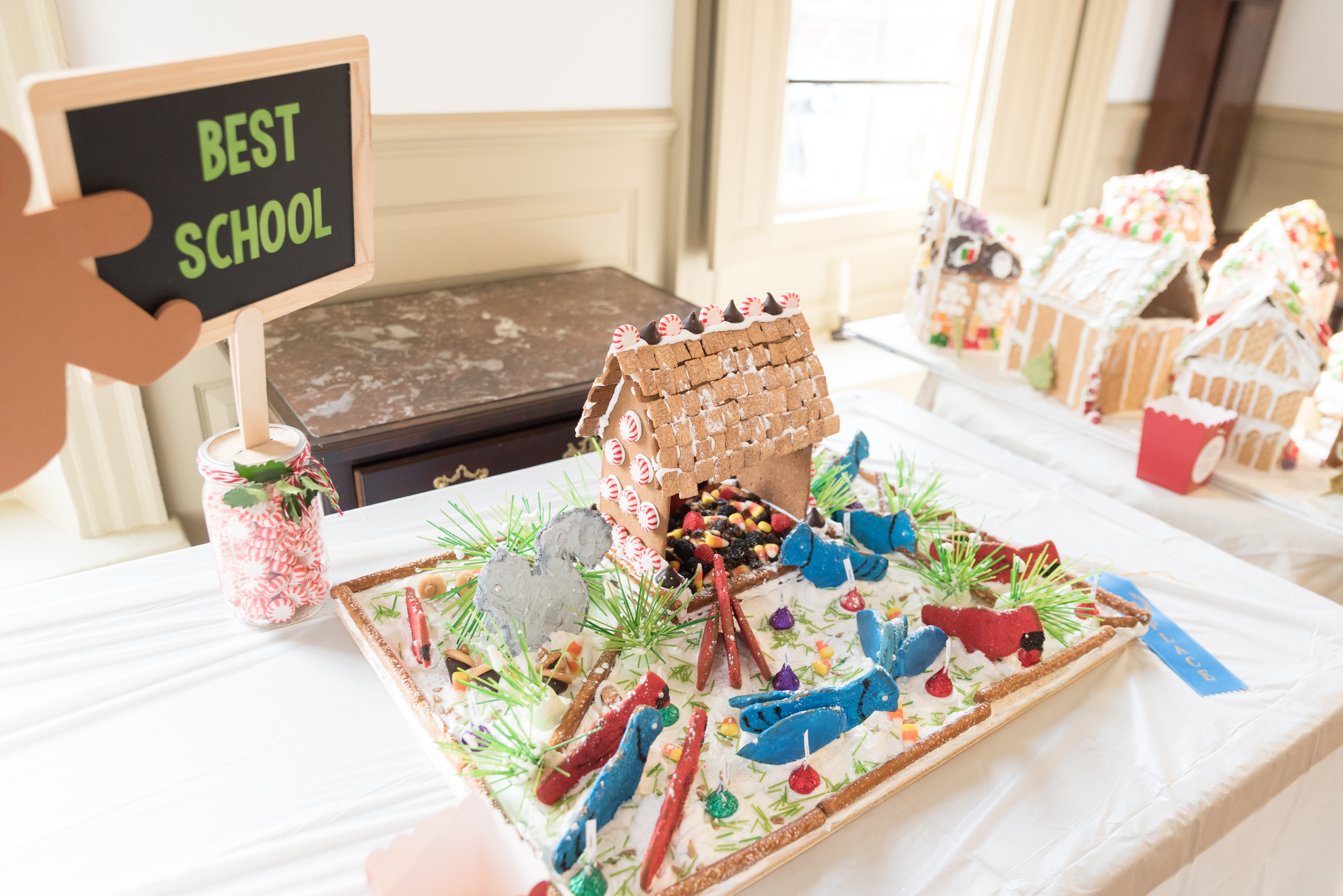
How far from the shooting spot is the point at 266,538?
1.01m

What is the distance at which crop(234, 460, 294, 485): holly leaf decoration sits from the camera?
3.13 feet

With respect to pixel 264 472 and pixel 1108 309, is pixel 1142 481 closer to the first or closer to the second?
pixel 1108 309

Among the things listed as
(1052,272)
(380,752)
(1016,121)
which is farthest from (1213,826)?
(1016,121)

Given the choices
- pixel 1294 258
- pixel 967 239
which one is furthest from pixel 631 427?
pixel 1294 258

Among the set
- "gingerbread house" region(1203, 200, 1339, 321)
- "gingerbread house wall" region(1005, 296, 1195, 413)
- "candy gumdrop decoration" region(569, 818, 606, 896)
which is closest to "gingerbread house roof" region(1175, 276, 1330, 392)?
"gingerbread house wall" region(1005, 296, 1195, 413)

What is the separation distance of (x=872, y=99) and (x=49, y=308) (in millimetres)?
3095

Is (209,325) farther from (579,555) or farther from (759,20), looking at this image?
(759,20)

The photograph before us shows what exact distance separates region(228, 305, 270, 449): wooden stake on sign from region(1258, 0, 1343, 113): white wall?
4.25 meters

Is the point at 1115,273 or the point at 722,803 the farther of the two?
the point at 1115,273

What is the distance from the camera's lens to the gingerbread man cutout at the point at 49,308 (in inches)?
26.0

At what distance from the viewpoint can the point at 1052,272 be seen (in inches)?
75.3

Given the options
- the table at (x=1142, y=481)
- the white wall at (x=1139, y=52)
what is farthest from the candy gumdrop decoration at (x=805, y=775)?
the white wall at (x=1139, y=52)

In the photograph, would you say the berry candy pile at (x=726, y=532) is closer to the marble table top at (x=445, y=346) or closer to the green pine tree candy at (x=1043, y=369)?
the marble table top at (x=445, y=346)

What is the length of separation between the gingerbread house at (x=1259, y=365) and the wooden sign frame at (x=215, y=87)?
5.01 feet
